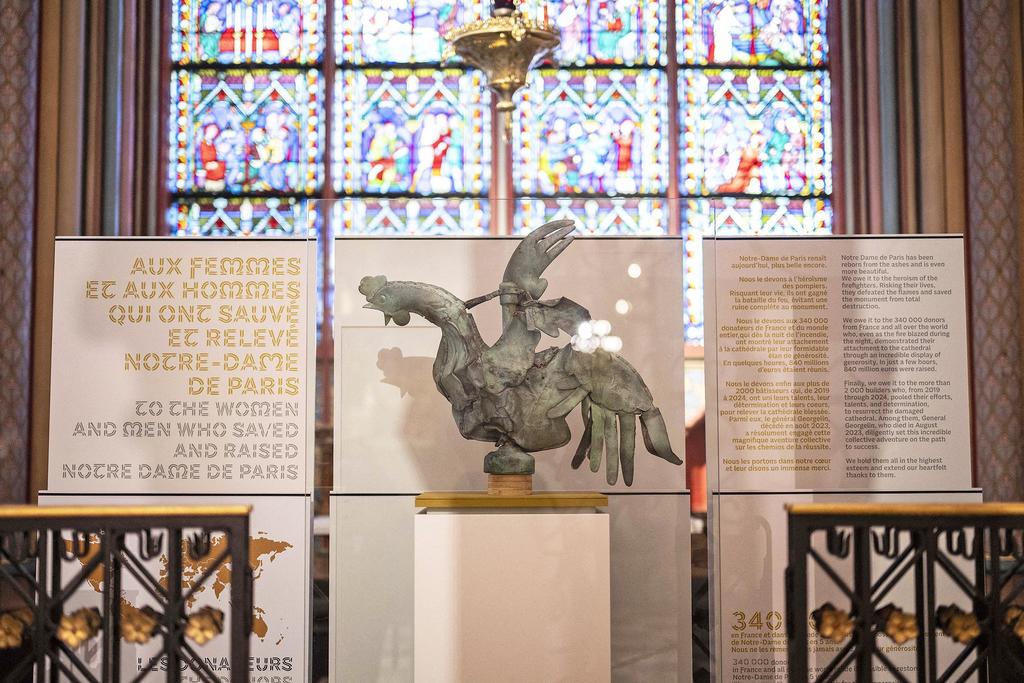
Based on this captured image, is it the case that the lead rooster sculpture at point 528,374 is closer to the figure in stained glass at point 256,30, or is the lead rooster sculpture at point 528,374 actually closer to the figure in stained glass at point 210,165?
the figure in stained glass at point 210,165

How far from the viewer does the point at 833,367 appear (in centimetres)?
477

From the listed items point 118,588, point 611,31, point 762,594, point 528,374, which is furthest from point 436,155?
point 118,588

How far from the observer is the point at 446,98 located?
675 cm

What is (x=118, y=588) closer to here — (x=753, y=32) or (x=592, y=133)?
(x=592, y=133)

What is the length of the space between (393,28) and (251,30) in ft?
2.68

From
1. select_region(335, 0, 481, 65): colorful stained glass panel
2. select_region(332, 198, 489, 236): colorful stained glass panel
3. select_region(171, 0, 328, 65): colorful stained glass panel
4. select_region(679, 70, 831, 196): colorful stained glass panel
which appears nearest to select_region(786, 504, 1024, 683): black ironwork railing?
select_region(332, 198, 489, 236): colorful stained glass panel

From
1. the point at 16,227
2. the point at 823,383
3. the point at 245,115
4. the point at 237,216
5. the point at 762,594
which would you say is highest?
the point at 245,115

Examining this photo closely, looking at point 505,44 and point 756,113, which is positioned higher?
point 756,113

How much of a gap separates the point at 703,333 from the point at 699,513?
2.38 feet

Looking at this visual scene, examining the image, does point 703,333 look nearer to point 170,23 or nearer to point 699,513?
point 699,513

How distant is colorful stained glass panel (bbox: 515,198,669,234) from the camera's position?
4.66 meters

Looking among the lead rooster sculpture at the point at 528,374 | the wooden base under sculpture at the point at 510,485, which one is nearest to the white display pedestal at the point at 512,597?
the wooden base under sculpture at the point at 510,485

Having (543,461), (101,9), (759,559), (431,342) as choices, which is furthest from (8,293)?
(759,559)

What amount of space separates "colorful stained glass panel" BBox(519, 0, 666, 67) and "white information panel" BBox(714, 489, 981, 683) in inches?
121
